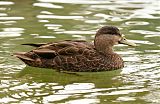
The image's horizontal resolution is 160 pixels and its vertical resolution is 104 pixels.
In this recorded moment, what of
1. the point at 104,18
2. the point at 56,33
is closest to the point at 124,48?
the point at 56,33

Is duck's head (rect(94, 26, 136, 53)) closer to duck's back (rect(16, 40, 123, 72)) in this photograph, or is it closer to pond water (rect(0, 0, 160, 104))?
duck's back (rect(16, 40, 123, 72))

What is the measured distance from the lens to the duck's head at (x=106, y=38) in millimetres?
11281

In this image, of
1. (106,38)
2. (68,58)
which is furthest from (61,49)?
(106,38)

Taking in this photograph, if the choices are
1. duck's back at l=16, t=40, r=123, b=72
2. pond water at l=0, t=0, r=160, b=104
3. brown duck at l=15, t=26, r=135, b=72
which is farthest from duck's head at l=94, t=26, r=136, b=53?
pond water at l=0, t=0, r=160, b=104

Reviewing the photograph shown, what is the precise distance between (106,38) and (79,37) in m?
1.96

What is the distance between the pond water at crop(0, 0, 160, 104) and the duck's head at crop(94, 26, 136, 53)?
46cm

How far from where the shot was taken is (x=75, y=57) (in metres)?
11.0

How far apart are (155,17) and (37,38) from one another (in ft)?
11.2

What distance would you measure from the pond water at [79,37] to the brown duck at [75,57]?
14cm

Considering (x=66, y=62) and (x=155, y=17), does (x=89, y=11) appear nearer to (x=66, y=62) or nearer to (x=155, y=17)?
(x=155, y=17)

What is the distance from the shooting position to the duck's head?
444 inches

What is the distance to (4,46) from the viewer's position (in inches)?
483

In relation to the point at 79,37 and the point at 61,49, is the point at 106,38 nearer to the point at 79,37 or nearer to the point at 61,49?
the point at 61,49

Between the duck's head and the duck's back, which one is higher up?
the duck's head
